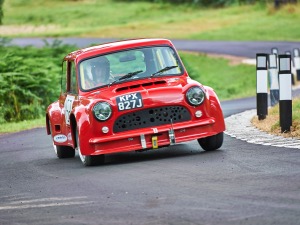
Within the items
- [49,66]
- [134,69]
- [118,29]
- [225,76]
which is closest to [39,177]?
[134,69]

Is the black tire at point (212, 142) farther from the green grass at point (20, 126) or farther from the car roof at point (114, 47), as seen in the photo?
the green grass at point (20, 126)

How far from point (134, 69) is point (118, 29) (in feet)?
163

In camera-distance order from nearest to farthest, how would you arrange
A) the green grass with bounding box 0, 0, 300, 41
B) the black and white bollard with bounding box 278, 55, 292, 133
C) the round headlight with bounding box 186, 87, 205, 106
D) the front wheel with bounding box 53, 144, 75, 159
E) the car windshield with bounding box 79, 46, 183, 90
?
the round headlight with bounding box 186, 87, 205, 106 < the car windshield with bounding box 79, 46, 183, 90 < the black and white bollard with bounding box 278, 55, 292, 133 < the front wheel with bounding box 53, 144, 75, 159 < the green grass with bounding box 0, 0, 300, 41

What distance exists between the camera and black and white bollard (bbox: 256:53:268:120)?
17.8 meters

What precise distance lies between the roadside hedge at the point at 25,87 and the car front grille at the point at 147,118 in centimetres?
1205

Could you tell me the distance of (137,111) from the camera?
516 inches

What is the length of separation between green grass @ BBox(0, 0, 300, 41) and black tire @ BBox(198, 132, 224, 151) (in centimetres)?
3840

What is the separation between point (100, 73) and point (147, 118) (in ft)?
4.60

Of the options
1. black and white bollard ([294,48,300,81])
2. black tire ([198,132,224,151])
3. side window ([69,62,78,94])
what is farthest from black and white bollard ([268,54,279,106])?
black and white bollard ([294,48,300,81])

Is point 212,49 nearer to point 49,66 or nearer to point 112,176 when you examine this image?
point 49,66

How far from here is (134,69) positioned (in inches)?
559

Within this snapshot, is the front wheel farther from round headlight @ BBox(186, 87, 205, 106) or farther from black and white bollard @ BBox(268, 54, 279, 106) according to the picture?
black and white bollard @ BBox(268, 54, 279, 106)

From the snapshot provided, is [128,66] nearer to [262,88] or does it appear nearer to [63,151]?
[63,151]

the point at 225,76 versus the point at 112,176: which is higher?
the point at 112,176
